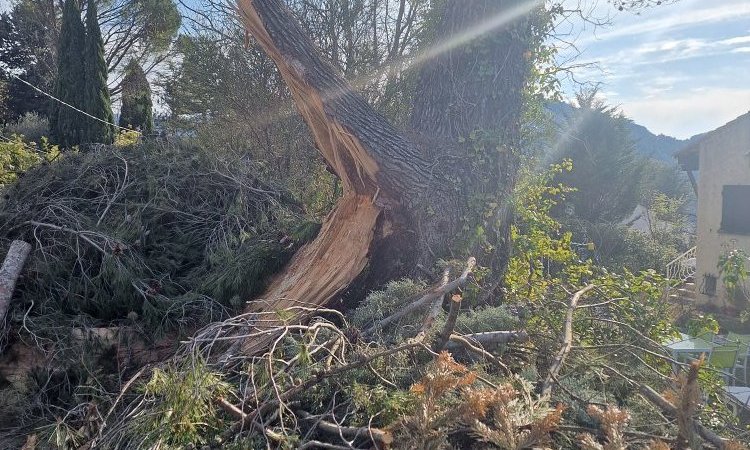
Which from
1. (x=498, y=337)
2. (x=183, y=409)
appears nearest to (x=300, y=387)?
(x=183, y=409)

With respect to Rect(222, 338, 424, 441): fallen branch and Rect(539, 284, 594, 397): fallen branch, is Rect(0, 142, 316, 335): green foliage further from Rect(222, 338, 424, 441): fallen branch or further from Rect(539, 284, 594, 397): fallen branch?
Rect(539, 284, 594, 397): fallen branch

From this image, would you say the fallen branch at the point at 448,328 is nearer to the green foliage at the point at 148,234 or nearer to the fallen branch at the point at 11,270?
the green foliage at the point at 148,234

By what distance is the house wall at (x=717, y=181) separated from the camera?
1078 cm

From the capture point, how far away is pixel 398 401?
5.88ft

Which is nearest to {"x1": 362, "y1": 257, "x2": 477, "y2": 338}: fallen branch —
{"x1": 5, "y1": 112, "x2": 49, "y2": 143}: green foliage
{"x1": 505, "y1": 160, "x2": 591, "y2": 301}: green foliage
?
{"x1": 505, "y1": 160, "x2": 591, "y2": 301}: green foliage

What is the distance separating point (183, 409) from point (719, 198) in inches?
513

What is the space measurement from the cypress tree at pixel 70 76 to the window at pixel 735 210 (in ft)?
52.6

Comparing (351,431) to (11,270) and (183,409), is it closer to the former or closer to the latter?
(183,409)

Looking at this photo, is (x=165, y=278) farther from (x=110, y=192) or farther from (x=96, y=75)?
(x=96, y=75)

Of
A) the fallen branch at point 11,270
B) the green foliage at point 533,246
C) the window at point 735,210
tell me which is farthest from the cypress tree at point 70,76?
the window at point 735,210

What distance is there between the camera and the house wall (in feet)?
35.4

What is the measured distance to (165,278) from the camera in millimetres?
3830

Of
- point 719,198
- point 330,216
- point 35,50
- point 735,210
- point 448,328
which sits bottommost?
point 448,328

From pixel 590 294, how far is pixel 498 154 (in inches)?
48.3
